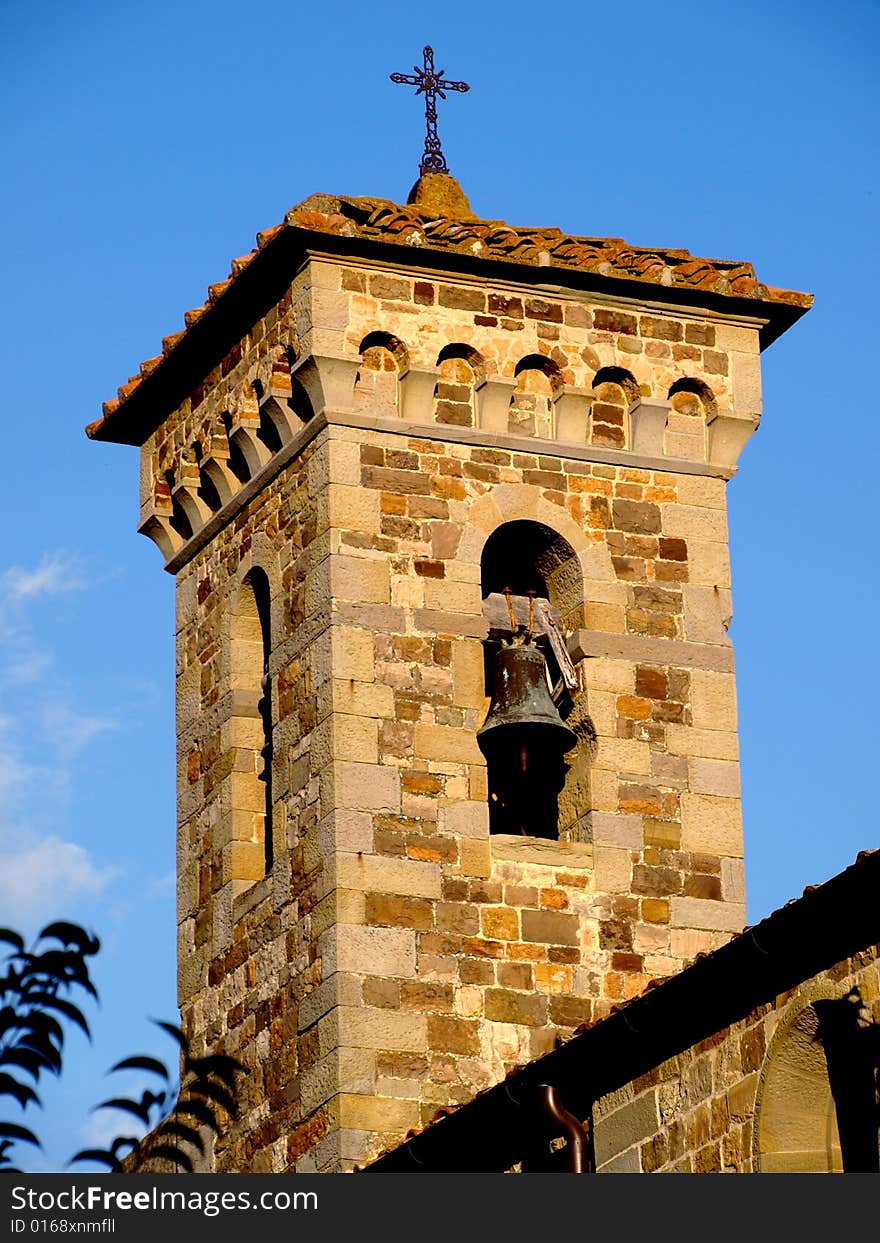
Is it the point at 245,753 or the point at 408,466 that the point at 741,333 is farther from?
the point at 245,753

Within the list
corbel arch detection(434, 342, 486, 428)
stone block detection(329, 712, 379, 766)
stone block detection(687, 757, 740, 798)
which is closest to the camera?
stone block detection(329, 712, 379, 766)

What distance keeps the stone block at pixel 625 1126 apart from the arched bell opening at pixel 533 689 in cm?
370

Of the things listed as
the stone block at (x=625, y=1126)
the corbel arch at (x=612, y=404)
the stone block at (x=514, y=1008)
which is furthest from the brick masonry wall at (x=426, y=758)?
the stone block at (x=625, y=1126)

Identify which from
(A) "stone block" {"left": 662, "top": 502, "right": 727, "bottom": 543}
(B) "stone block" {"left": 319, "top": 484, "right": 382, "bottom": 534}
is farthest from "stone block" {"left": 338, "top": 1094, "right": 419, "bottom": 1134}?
(A) "stone block" {"left": 662, "top": 502, "right": 727, "bottom": 543}

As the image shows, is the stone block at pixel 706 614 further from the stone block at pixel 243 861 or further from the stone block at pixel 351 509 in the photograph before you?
the stone block at pixel 243 861

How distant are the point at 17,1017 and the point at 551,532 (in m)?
11.2

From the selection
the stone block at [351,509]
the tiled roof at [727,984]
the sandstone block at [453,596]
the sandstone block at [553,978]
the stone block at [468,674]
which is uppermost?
the stone block at [351,509]

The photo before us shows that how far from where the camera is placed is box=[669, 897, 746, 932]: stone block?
17828 mm

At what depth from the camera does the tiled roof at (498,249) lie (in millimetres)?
18125

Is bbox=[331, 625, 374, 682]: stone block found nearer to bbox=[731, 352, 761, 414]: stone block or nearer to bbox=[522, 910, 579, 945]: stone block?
bbox=[522, 910, 579, 945]: stone block

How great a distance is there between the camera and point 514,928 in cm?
1736

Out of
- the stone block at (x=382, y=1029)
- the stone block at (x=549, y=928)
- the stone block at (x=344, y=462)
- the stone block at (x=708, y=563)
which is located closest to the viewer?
the stone block at (x=382, y=1029)

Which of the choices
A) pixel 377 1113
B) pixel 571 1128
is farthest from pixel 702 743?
pixel 571 1128

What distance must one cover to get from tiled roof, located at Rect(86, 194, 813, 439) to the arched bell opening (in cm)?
167
